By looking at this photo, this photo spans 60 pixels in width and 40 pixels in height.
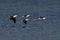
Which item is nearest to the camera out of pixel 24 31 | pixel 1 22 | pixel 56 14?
pixel 24 31

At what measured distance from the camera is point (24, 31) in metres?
12.9

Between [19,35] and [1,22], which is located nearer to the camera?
[19,35]

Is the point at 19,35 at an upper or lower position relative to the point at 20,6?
upper

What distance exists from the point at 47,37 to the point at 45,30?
1.00m

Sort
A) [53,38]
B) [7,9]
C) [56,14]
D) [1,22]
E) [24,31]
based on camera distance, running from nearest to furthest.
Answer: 1. [53,38]
2. [24,31]
3. [1,22]
4. [56,14]
5. [7,9]

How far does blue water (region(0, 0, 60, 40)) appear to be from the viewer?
12380mm

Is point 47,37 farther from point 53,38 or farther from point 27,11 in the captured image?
point 27,11

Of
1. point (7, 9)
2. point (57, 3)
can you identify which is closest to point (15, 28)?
point (7, 9)

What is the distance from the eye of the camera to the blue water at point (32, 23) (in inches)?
487

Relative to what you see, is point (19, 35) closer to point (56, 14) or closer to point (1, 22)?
point (1, 22)

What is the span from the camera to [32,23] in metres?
14.1

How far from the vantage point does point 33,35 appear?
12406mm

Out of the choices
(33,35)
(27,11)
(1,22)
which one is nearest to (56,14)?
(27,11)

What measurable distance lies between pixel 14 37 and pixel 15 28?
110cm
